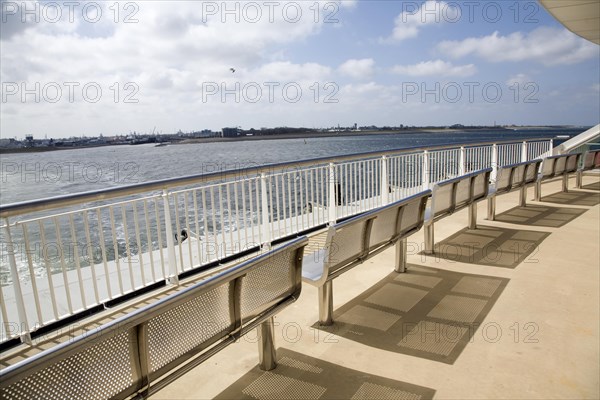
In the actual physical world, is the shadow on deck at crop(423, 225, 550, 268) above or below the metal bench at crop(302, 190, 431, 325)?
below

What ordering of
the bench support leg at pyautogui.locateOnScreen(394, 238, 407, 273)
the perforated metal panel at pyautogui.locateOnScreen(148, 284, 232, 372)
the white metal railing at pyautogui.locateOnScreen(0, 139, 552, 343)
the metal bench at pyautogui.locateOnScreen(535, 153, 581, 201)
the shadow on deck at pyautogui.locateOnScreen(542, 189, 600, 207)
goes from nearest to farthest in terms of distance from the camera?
the perforated metal panel at pyautogui.locateOnScreen(148, 284, 232, 372) → the white metal railing at pyautogui.locateOnScreen(0, 139, 552, 343) → the bench support leg at pyautogui.locateOnScreen(394, 238, 407, 273) → the metal bench at pyautogui.locateOnScreen(535, 153, 581, 201) → the shadow on deck at pyautogui.locateOnScreen(542, 189, 600, 207)

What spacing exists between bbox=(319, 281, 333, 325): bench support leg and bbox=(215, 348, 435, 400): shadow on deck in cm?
51

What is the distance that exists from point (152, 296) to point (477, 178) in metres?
4.18

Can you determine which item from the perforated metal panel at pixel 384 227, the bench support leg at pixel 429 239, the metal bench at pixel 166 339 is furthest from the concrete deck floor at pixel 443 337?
the perforated metal panel at pixel 384 227

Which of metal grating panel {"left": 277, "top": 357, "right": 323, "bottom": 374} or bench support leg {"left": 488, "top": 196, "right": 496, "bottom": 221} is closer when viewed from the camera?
metal grating panel {"left": 277, "top": 357, "right": 323, "bottom": 374}

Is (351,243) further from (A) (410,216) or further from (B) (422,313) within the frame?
(A) (410,216)

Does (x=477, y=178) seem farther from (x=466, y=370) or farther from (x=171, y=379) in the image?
(x=171, y=379)

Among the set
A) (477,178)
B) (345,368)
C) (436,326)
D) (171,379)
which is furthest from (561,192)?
(171,379)

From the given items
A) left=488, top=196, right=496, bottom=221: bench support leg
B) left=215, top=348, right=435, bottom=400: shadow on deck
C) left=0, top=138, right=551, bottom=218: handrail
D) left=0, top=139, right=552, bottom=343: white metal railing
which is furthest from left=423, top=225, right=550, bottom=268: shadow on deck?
left=215, top=348, right=435, bottom=400: shadow on deck

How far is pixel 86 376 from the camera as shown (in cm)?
152

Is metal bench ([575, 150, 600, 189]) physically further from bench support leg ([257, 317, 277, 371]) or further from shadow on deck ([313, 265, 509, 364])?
bench support leg ([257, 317, 277, 371])

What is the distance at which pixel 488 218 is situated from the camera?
6.61 meters

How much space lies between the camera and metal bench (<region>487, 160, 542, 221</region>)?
6188 millimetres

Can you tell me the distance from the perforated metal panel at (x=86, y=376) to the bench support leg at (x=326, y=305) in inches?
66.4
